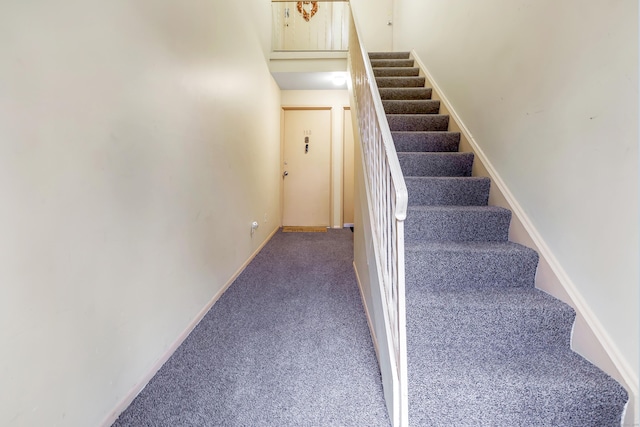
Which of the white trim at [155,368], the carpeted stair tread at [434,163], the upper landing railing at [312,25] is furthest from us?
the upper landing railing at [312,25]

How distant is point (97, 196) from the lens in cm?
91

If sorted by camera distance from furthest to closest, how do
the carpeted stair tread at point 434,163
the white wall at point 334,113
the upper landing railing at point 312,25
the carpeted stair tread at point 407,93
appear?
1. the white wall at point 334,113
2. the upper landing railing at point 312,25
3. the carpeted stair tread at point 407,93
4. the carpeted stair tread at point 434,163

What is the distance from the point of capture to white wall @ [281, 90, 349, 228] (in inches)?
170

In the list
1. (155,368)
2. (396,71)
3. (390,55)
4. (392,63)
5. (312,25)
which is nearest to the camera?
(155,368)

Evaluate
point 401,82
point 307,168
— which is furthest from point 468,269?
point 307,168

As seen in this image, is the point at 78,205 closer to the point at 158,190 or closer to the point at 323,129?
the point at 158,190

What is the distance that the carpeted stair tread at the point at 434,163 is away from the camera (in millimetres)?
1994

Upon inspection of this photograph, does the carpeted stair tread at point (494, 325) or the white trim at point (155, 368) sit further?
the carpeted stair tread at point (494, 325)

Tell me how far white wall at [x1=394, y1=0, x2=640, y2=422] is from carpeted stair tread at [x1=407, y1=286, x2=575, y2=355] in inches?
5.6

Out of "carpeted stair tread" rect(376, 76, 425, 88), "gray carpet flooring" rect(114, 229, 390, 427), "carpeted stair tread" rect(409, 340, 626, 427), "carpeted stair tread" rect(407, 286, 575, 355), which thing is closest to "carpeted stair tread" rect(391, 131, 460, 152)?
"carpeted stair tread" rect(376, 76, 425, 88)

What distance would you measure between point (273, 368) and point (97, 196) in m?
1.04

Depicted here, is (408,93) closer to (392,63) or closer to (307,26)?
(392,63)

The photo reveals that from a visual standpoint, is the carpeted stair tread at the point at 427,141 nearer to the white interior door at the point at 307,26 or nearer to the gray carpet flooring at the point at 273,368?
the gray carpet flooring at the point at 273,368

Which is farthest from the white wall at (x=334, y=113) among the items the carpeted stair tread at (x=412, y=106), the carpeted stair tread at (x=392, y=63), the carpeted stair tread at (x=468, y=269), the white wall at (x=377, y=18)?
the carpeted stair tread at (x=468, y=269)
